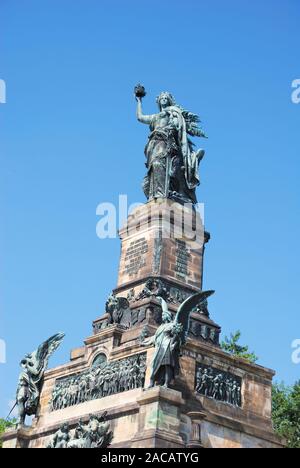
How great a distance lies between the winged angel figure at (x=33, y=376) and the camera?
25.5m

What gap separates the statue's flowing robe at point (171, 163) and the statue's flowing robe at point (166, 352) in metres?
6.92

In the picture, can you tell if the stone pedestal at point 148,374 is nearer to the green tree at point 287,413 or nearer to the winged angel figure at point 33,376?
the winged angel figure at point 33,376

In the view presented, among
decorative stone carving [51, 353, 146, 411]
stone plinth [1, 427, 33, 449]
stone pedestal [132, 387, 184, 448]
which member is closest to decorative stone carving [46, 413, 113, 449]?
decorative stone carving [51, 353, 146, 411]

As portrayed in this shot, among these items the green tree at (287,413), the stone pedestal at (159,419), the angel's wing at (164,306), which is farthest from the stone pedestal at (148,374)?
the green tree at (287,413)

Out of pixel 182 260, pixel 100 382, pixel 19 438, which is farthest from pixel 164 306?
pixel 19 438

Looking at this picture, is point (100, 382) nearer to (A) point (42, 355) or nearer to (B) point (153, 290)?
(B) point (153, 290)

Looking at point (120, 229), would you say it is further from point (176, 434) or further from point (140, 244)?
point (176, 434)

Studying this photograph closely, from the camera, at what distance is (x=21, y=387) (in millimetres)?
25734

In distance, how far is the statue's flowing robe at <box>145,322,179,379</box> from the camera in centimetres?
2086

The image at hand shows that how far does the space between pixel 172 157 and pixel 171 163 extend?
0.26 m

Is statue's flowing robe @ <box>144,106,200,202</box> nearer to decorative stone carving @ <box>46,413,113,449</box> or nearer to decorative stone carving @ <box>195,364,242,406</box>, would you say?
decorative stone carving @ <box>195,364,242,406</box>

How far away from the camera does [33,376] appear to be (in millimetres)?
26094
